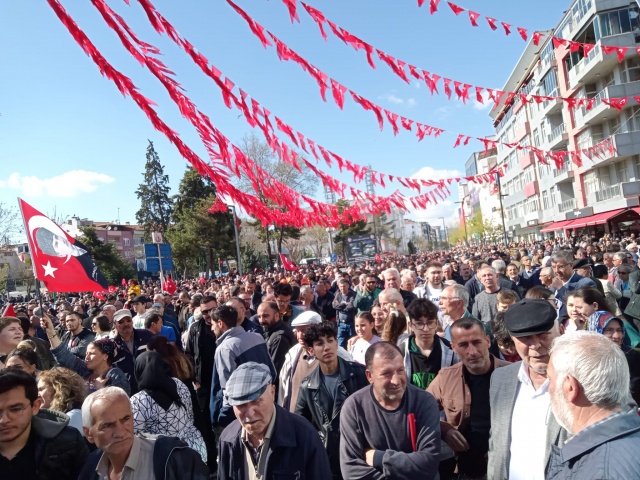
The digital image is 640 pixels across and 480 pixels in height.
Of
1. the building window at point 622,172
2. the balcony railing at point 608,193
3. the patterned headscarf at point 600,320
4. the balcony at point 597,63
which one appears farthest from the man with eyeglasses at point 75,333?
the building window at point 622,172

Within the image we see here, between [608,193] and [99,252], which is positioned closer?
[608,193]

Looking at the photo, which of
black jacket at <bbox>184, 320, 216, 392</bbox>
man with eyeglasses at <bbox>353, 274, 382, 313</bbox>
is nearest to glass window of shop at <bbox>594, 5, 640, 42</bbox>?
man with eyeglasses at <bbox>353, 274, 382, 313</bbox>

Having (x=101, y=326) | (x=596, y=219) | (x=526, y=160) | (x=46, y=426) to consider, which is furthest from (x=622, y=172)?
(x=46, y=426)

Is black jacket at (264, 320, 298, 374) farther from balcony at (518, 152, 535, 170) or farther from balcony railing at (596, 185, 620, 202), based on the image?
balcony at (518, 152, 535, 170)

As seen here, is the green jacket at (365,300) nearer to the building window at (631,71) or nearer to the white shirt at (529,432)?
the white shirt at (529,432)

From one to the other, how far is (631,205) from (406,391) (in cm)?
3434

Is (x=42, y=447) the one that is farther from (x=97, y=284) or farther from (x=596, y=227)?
(x=596, y=227)

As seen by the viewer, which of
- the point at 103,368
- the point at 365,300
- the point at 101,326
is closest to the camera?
the point at 103,368

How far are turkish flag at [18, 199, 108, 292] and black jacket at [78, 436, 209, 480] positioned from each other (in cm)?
579

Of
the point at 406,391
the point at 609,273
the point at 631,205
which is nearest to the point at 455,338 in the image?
the point at 406,391

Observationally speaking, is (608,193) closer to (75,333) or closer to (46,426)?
(75,333)

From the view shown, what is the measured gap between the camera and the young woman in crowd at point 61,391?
147 inches

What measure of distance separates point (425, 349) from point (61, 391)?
2.89 metres

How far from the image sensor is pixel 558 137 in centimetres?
4200
